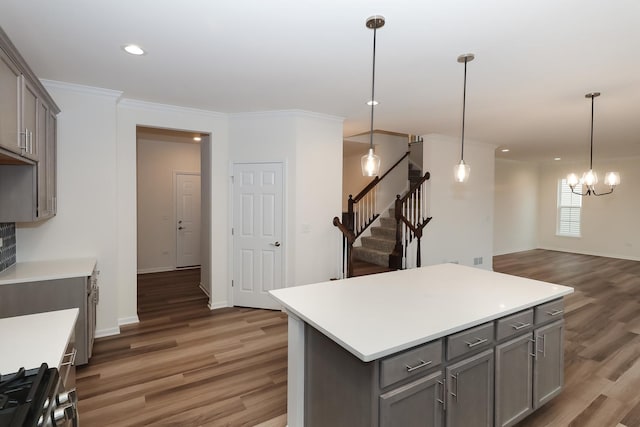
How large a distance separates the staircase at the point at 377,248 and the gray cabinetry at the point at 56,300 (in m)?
3.49

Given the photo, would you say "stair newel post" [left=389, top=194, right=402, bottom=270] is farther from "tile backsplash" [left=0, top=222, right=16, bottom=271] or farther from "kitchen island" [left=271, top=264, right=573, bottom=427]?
"tile backsplash" [left=0, top=222, right=16, bottom=271]

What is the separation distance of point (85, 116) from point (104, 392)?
269 centimetres

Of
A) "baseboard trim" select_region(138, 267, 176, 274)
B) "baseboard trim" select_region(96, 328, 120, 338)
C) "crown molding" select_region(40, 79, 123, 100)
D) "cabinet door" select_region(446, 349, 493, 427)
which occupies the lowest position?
"baseboard trim" select_region(96, 328, 120, 338)

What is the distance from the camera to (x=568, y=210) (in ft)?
31.0

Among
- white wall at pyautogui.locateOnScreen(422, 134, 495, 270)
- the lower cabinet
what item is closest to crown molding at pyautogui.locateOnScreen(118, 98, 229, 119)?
the lower cabinet

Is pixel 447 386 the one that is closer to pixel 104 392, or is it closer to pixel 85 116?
pixel 104 392

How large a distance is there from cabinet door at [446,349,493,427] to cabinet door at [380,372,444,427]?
8 centimetres

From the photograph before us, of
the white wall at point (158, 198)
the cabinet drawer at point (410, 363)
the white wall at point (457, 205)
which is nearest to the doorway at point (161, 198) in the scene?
the white wall at point (158, 198)

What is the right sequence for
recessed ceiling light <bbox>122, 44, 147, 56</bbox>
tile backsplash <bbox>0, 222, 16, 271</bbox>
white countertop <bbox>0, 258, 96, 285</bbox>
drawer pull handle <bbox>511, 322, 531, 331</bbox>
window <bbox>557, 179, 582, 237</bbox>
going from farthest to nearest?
window <bbox>557, 179, 582, 237</bbox> < tile backsplash <bbox>0, 222, 16, 271</bbox> < white countertop <bbox>0, 258, 96, 285</bbox> < recessed ceiling light <bbox>122, 44, 147, 56</bbox> < drawer pull handle <bbox>511, 322, 531, 331</bbox>

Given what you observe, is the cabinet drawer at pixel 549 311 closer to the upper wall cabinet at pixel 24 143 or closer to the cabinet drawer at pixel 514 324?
the cabinet drawer at pixel 514 324

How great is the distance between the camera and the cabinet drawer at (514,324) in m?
1.96

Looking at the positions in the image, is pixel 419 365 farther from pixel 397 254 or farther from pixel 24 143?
pixel 397 254

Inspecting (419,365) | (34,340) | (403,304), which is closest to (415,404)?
(419,365)

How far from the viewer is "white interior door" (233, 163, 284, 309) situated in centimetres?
435
